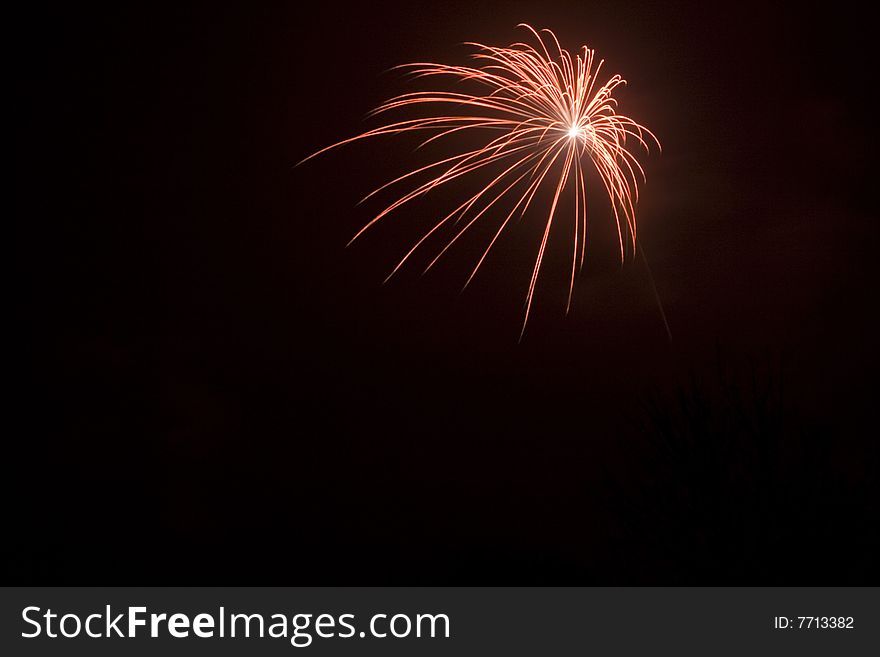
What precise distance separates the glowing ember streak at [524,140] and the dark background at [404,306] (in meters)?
0.08

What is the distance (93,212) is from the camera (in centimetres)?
372

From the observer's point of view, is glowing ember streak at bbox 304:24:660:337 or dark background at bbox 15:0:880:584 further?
dark background at bbox 15:0:880:584

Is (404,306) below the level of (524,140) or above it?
below

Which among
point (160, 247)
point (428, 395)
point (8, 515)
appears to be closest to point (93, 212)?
point (160, 247)

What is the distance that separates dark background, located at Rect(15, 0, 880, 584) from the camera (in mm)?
3682

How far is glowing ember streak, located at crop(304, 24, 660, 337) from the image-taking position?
140 inches

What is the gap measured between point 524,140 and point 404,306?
955mm

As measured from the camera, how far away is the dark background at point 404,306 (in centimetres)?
368

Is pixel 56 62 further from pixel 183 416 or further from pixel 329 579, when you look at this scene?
pixel 329 579

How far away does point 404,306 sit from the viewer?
3748 mm

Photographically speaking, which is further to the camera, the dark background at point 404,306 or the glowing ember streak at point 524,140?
the dark background at point 404,306

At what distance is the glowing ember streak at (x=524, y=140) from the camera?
357 centimetres

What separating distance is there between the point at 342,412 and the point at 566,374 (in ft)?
3.56

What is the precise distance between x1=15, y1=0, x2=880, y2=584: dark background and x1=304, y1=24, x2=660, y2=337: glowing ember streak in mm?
79
